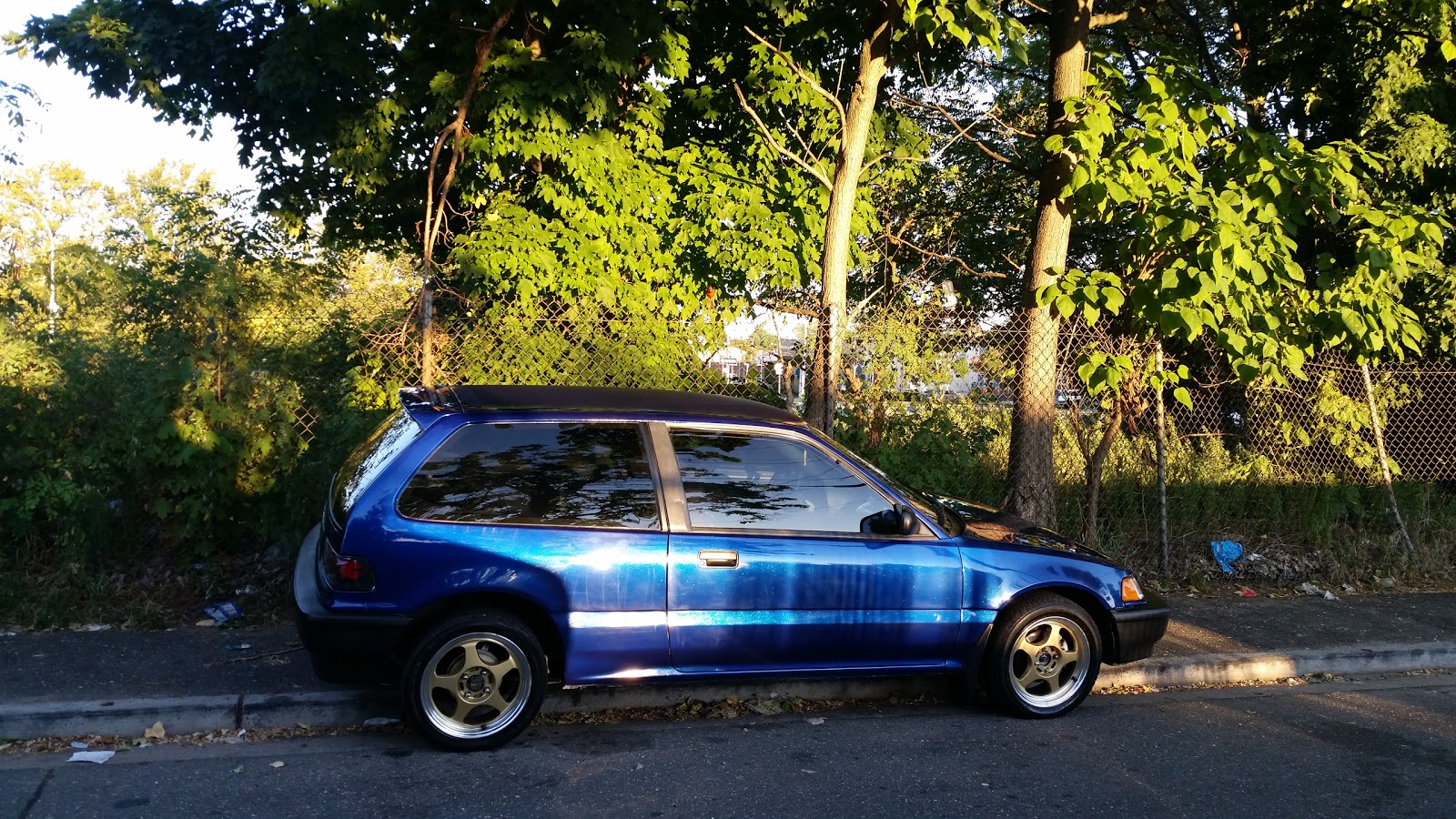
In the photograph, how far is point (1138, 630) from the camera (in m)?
5.55

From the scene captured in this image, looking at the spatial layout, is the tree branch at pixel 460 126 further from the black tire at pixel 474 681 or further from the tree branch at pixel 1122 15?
the tree branch at pixel 1122 15

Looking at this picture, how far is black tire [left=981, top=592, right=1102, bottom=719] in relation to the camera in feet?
17.5

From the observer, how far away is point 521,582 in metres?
4.66

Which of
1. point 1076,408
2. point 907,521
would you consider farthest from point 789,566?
point 1076,408

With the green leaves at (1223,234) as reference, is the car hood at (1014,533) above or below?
below

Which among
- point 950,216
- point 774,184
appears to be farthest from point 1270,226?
point 950,216

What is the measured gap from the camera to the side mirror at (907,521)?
16.7ft

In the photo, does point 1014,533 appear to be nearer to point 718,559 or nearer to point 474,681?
point 718,559

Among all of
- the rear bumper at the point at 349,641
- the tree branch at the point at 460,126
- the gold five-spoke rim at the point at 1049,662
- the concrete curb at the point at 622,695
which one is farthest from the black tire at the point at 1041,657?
the tree branch at the point at 460,126

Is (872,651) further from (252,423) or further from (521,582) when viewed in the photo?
(252,423)

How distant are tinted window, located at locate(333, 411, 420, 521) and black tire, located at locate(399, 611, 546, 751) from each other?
708mm

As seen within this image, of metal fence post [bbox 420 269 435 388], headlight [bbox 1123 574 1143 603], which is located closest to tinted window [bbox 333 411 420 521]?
metal fence post [bbox 420 269 435 388]

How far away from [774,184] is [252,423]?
5.16 m

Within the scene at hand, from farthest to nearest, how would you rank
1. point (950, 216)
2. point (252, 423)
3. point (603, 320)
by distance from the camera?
1. point (950, 216)
2. point (603, 320)
3. point (252, 423)
